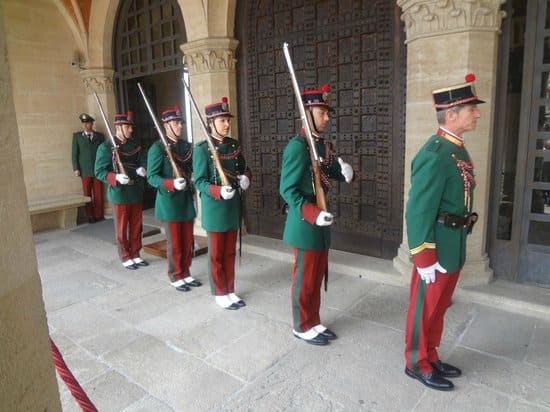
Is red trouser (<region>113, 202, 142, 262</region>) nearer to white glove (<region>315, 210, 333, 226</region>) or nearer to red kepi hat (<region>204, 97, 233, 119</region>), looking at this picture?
red kepi hat (<region>204, 97, 233, 119</region>)

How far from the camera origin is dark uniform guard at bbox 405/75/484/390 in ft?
7.97

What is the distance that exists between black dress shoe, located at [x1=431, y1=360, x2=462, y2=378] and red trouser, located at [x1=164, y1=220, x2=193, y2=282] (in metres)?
2.76

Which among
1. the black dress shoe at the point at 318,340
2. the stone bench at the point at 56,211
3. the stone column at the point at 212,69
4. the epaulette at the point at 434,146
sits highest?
the stone column at the point at 212,69

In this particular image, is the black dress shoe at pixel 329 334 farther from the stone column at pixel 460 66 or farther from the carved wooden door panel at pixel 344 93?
the carved wooden door panel at pixel 344 93

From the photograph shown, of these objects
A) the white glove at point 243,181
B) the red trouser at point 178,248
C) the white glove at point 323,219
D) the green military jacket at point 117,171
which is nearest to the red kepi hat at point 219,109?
the white glove at point 243,181

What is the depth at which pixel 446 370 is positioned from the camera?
2.78 meters

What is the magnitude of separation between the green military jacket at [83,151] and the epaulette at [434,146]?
23.5 ft

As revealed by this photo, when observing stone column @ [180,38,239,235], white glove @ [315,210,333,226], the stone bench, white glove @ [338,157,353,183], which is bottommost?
the stone bench

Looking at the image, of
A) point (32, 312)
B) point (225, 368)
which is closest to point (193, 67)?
point (225, 368)

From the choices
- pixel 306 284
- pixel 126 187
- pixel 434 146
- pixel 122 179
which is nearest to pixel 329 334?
pixel 306 284

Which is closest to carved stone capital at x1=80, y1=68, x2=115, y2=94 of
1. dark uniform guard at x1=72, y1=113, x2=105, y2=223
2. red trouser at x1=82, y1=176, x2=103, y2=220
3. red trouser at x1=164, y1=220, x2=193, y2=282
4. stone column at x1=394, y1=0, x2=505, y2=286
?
dark uniform guard at x1=72, y1=113, x2=105, y2=223

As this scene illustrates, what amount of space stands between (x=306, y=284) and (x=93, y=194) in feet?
21.2

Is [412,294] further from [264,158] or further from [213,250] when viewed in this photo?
[264,158]

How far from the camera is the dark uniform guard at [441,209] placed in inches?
95.6
